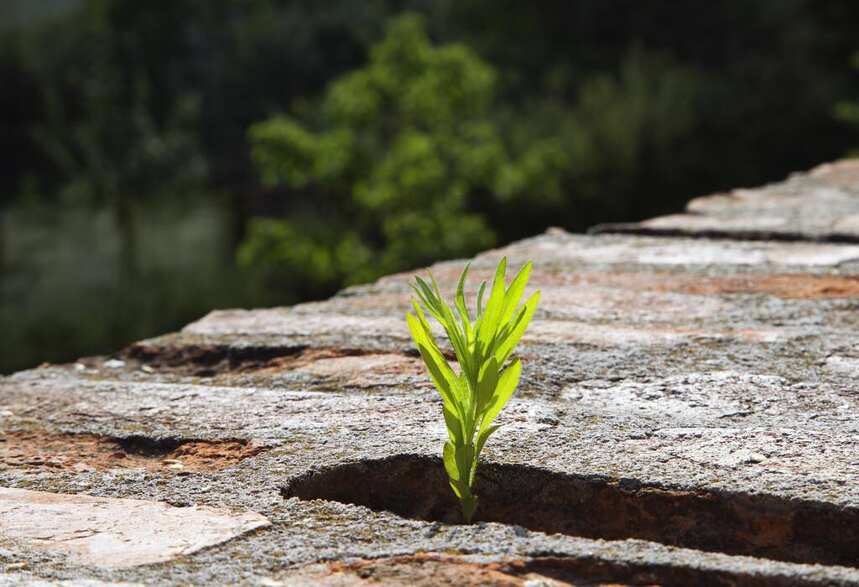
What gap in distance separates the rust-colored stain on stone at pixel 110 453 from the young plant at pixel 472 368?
0.22 m

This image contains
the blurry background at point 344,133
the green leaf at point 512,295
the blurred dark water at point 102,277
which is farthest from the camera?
the blurry background at point 344,133

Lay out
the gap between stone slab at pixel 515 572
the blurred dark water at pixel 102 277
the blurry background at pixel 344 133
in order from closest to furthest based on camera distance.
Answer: the gap between stone slab at pixel 515 572 < the blurred dark water at pixel 102 277 < the blurry background at pixel 344 133

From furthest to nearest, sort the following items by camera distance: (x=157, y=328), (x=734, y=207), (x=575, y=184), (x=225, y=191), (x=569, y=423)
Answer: (x=225, y=191) < (x=575, y=184) < (x=157, y=328) < (x=734, y=207) < (x=569, y=423)

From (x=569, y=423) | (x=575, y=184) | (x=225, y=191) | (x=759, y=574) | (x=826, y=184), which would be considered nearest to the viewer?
(x=759, y=574)

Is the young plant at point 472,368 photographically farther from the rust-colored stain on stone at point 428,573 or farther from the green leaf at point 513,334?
the rust-colored stain on stone at point 428,573

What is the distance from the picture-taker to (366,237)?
344 inches

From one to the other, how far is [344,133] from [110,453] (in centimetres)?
668

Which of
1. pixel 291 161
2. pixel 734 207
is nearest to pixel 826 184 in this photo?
pixel 734 207

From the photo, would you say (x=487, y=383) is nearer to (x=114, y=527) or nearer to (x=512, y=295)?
(x=512, y=295)

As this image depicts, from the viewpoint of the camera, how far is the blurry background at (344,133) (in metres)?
7.73

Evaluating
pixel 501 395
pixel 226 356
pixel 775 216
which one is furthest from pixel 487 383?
pixel 775 216

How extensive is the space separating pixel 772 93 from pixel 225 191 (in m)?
5.65

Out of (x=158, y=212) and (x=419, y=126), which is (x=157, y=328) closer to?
(x=419, y=126)

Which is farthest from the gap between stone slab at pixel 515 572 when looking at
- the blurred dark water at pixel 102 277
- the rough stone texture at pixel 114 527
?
the blurred dark water at pixel 102 277
